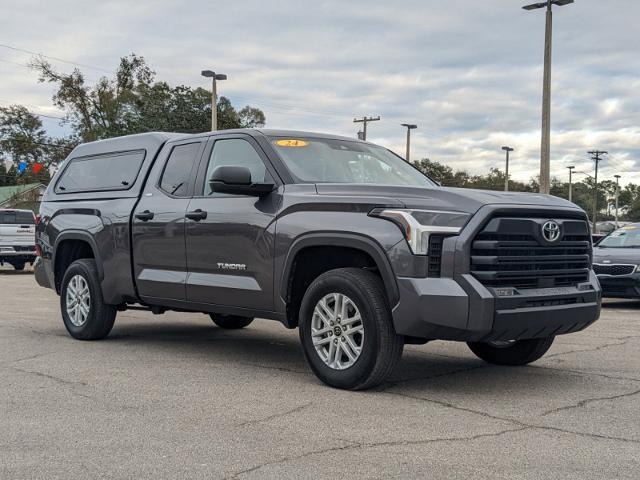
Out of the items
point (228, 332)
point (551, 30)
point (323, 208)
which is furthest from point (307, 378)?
point (551, 30)

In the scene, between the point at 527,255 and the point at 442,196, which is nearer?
the point at 442,196

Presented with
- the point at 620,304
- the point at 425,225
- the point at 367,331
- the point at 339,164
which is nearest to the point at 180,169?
the point at 339,164

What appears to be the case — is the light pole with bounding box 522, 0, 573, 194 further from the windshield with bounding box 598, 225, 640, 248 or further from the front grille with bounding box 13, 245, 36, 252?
the front grille with bounding box 13, 245, 36, 252

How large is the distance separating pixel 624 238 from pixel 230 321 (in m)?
8.22

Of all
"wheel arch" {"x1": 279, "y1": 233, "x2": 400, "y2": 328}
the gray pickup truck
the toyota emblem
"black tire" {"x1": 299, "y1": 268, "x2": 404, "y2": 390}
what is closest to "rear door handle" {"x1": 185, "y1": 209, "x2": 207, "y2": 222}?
the gray pickup truck

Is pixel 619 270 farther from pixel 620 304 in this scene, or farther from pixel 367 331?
pixel 367 331

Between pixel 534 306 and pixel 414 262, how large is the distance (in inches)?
37.0

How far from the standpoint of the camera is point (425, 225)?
5.16 m

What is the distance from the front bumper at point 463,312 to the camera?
199 inches

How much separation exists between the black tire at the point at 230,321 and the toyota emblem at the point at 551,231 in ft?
14.8

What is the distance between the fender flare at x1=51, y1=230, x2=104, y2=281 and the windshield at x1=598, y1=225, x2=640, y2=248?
939 cm

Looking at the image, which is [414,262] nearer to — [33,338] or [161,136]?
[161,136]

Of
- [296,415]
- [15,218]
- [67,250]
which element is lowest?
[296,415]

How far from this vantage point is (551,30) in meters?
→ 23.8
